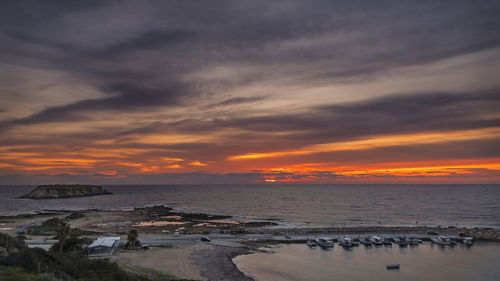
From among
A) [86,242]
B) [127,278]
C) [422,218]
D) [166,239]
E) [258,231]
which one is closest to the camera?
[127,278]

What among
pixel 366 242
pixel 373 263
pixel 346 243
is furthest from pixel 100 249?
pixel 366 242

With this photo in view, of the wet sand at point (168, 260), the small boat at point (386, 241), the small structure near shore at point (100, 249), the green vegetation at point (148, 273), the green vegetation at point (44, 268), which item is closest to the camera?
the green vegetation at point (44, 268)

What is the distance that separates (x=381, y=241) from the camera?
59.8m

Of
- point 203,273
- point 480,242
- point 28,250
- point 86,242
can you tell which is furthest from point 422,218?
point 28,250

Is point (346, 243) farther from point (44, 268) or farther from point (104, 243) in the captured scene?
point (44, 268)

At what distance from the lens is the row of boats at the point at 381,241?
5794 centimetres

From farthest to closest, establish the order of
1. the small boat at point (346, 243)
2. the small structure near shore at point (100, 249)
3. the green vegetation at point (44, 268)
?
the small boat at point (346, 243) → the small structure near shore at point (100, 249) → the green vegetation at point (44, 268)

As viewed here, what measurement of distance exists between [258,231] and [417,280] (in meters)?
39.1

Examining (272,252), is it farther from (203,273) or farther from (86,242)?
(86,242)

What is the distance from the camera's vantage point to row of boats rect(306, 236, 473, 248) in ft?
190

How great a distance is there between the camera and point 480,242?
202ft

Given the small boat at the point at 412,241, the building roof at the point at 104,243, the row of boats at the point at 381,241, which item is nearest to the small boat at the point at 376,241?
the row of boats at the point at 381,241

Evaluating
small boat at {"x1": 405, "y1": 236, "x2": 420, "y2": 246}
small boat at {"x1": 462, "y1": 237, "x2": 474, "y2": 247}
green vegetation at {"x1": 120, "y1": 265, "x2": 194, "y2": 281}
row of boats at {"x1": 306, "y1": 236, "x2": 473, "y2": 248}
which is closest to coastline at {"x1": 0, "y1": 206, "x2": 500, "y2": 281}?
green vegetation at {"x1": 120, "y1": 265, "x2": 194, "y2": 281}

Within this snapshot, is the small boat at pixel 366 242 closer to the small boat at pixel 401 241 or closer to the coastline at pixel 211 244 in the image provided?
the small boat at pixel 401 241
